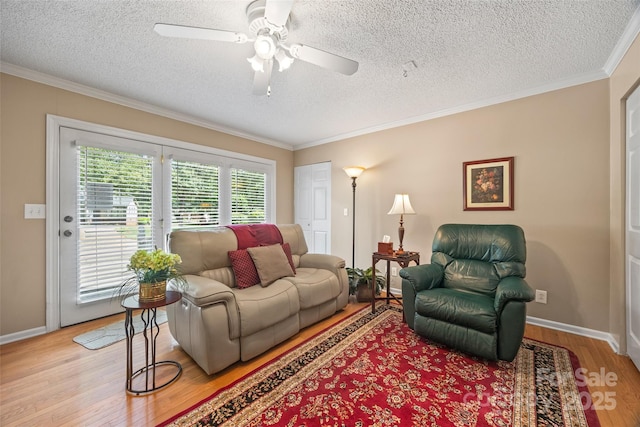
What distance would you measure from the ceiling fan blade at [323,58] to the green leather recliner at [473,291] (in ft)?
5.68

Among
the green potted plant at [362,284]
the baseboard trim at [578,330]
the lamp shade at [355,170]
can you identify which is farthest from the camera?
the lamp shade at [355,170]

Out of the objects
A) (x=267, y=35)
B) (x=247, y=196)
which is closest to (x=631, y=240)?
(x=267, y=35)

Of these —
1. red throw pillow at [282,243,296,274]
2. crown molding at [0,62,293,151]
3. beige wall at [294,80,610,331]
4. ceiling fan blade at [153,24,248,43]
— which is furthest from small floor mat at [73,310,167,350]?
beige wall at [294,80,610,331]

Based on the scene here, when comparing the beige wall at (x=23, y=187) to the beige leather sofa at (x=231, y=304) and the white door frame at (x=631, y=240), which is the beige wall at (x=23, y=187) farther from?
the white door frame at (x=631, y=240)

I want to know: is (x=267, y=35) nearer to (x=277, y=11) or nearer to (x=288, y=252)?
(x=277, y=11)

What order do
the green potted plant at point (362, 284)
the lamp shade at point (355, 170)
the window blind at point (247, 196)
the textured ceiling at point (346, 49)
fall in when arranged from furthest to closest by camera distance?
the window blind at point (247, 196)
the lamp shade at point (355, 170)
the green potted plant at point (362, 284)
the textured ceiling at point (346, 49)

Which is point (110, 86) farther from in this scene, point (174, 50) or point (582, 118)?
point (582, 118)

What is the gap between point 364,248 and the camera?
157 inches

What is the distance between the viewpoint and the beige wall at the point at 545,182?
92.4 inches

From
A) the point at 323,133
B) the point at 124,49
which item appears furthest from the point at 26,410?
the point at 323,133

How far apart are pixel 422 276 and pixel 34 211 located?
362 cm

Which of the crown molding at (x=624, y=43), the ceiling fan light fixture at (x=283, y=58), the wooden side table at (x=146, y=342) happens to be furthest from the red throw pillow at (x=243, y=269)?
the crown molding at (x=624, y=43)

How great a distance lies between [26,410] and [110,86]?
2708 mm

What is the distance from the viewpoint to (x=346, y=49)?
2.04 m
